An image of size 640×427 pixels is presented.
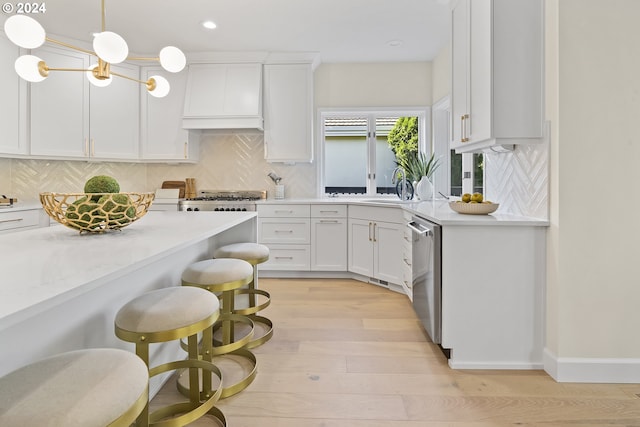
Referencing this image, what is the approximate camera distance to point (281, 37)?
394 cm

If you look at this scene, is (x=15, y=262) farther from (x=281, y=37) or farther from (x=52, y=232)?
(x=281, y=37)

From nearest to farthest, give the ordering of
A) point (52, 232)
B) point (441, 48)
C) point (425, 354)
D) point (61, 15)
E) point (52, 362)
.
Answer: point (52, 362) → point (52, 232) → point (425, 354) → point (61, 15) → point (441, 48)

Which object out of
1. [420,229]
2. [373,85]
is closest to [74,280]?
[420,229]

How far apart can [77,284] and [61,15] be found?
12.0 ft

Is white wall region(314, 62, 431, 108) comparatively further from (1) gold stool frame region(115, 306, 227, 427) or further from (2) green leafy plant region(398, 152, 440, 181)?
(1) gold stool frame region(115, 306, 227, 427)

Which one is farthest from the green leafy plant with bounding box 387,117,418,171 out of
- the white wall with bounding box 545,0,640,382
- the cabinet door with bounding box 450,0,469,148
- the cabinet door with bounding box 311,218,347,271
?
the white wall with bounding box 545,0,640,382

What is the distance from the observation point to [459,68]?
2770 millimetres

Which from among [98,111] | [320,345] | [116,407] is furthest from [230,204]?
[116,407]

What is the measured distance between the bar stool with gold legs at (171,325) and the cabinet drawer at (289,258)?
2.57 metres

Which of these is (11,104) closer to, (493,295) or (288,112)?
(288,112)

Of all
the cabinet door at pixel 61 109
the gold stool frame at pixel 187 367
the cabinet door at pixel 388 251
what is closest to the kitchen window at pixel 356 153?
the cabinet door at pixel 388 251

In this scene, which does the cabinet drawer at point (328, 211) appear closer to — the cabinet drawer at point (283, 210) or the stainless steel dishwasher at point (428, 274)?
the cabinet drawer at point (283, 210)

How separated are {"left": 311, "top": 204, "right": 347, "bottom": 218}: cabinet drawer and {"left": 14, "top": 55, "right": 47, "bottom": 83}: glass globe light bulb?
270 cm

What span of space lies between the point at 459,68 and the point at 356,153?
2.21m
